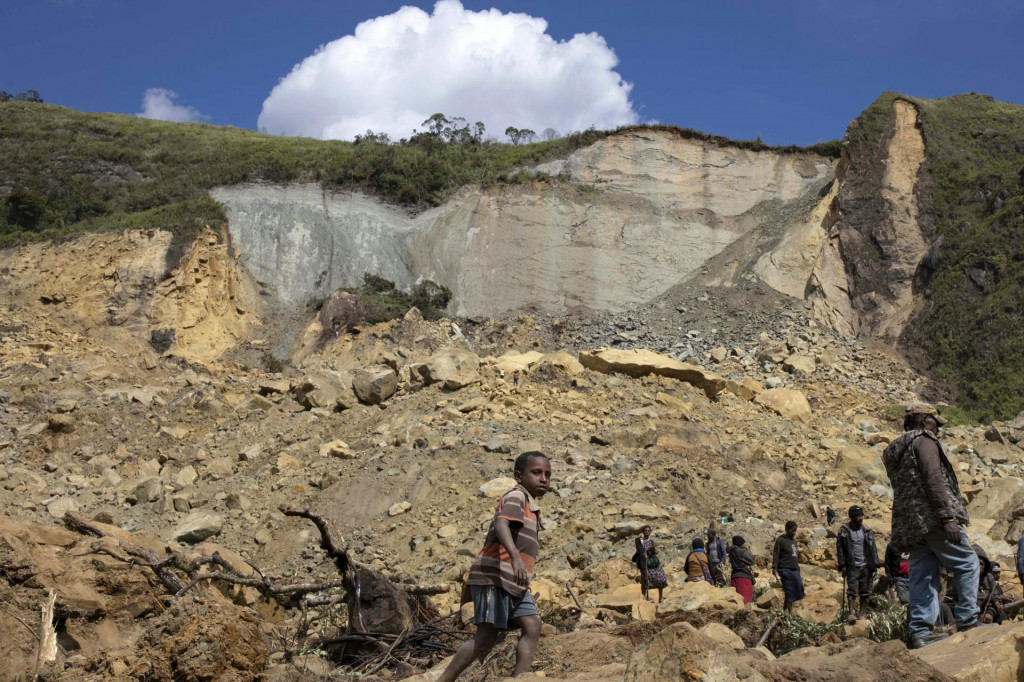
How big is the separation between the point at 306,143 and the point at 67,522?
31368mm

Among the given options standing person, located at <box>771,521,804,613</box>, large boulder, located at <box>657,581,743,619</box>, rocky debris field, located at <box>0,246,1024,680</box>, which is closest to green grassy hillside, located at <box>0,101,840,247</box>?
rocky debris field, located at <box>0,246,1024,680</box>

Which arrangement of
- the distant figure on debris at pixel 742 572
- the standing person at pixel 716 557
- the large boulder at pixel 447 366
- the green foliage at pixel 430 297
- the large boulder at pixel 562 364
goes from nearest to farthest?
the distant figure on debris at pixel 742 572 → the standing person at pixel 716 557 → the large boulder at pixel 447 366 → the large boulder at pixel 562 364 → the green foliage at pixel 430 297

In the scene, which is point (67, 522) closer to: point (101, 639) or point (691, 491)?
point (101, 639)

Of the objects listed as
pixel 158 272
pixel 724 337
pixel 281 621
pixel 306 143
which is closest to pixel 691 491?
pixel 281 621

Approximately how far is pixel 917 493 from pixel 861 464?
9.35 meters

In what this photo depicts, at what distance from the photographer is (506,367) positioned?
51.0ft

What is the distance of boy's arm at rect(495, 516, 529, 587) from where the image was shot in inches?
148

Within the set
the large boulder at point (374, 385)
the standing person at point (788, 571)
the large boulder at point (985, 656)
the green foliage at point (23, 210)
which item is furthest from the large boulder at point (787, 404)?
the green foliage at point (23, 210)

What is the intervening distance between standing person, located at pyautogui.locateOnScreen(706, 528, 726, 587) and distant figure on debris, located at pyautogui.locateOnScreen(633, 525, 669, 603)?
495 millimetres

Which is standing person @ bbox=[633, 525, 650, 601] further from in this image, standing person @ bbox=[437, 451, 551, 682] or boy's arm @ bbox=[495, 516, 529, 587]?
boy's arm @ bbox=[495, 516, 529, 587]

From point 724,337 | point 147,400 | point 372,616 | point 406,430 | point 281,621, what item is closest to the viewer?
point 372,616

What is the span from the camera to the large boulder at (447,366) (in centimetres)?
1470

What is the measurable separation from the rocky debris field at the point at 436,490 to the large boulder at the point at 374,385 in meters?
0.04

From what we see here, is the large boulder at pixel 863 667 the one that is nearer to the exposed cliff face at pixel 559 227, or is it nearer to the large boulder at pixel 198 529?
the large boulder at pixel 198 529
